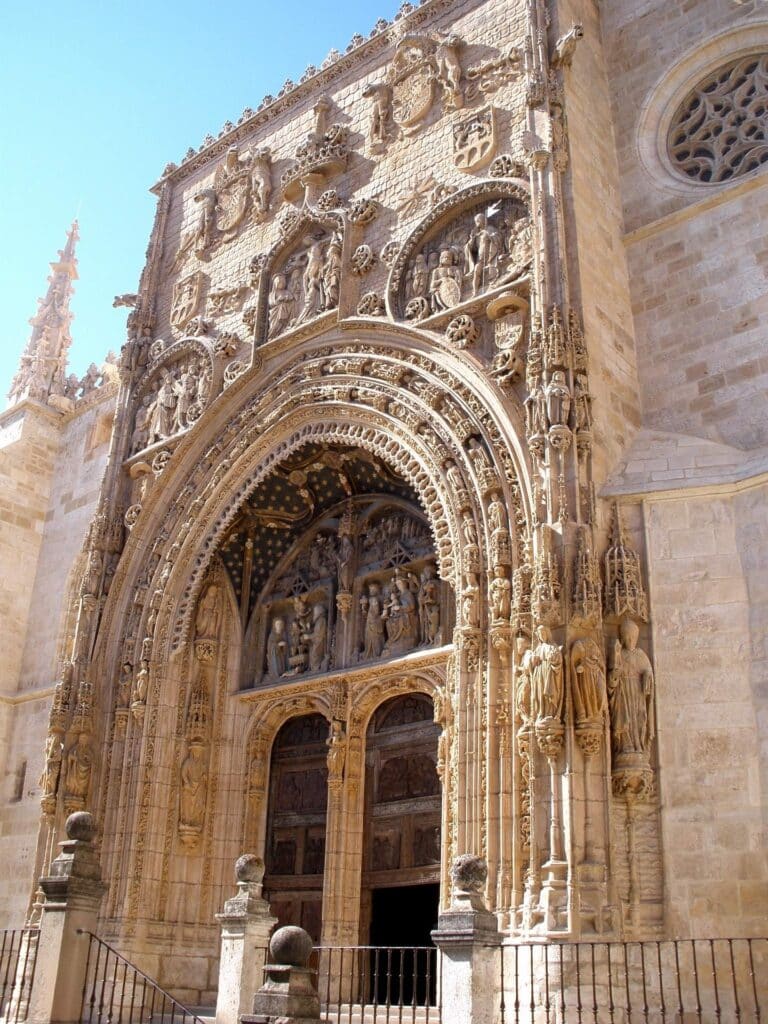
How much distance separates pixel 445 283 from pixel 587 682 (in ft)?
17.3

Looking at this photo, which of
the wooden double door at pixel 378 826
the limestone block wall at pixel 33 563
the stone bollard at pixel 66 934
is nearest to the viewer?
the stone bollard at pixel 66 934

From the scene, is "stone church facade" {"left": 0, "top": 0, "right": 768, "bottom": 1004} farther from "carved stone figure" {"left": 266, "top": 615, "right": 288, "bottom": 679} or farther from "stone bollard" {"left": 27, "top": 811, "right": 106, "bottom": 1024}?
"stone bollard" {"left": 27, "top": 811, "right": 106, "bottom": 1024}

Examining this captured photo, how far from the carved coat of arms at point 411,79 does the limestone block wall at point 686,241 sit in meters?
2.32

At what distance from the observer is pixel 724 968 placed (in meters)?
8.63

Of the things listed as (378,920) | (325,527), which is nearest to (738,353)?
(325,527)

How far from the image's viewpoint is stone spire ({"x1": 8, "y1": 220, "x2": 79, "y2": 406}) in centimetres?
2002

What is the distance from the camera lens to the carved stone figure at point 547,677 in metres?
9.09

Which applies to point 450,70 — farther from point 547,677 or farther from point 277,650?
point 547,677

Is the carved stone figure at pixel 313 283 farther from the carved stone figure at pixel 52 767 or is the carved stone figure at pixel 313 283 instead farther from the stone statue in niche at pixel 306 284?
the carved stone figure at pixel 52 767

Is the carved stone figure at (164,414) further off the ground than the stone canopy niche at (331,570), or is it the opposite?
the carved stone figure at (164,414)

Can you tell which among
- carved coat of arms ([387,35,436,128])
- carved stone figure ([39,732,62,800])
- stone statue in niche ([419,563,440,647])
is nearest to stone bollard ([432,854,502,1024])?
stone statue in niche ([419,563,440,647])

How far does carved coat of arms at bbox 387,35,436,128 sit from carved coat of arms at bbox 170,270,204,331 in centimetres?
376

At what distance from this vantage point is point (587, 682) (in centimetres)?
913

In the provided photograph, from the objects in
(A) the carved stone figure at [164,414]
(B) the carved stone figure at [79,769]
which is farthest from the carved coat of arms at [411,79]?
(B) the carved stone figure at [79,769]
